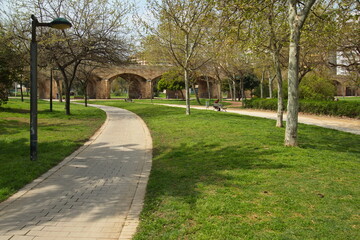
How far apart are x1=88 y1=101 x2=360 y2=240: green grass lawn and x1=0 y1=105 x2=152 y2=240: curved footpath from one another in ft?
0.96

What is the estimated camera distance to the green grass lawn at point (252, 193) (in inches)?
136

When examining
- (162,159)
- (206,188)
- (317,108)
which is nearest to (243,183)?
(206,188)

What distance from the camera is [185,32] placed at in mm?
17031

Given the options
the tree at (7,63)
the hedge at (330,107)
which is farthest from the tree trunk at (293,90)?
the tree at (7,63)

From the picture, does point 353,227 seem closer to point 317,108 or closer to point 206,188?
point 206,188

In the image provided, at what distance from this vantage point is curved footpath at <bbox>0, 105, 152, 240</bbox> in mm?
3727

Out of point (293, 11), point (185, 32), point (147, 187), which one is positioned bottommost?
point (147, 187)

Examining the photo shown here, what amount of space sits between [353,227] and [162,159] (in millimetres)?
4755

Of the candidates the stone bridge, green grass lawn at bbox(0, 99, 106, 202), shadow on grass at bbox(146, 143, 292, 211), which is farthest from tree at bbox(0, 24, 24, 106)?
the stone bridge

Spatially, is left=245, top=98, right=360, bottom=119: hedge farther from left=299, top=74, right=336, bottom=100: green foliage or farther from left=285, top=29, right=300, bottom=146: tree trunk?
left=285, top=29, right=300, bottom=146: tree trunk

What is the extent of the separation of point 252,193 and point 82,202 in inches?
97.0

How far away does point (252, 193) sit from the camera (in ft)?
15.0

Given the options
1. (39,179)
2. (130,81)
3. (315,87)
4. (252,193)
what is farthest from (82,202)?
(130,81)

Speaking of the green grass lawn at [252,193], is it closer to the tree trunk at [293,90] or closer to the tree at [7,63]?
the tree trunk at [293,90]
